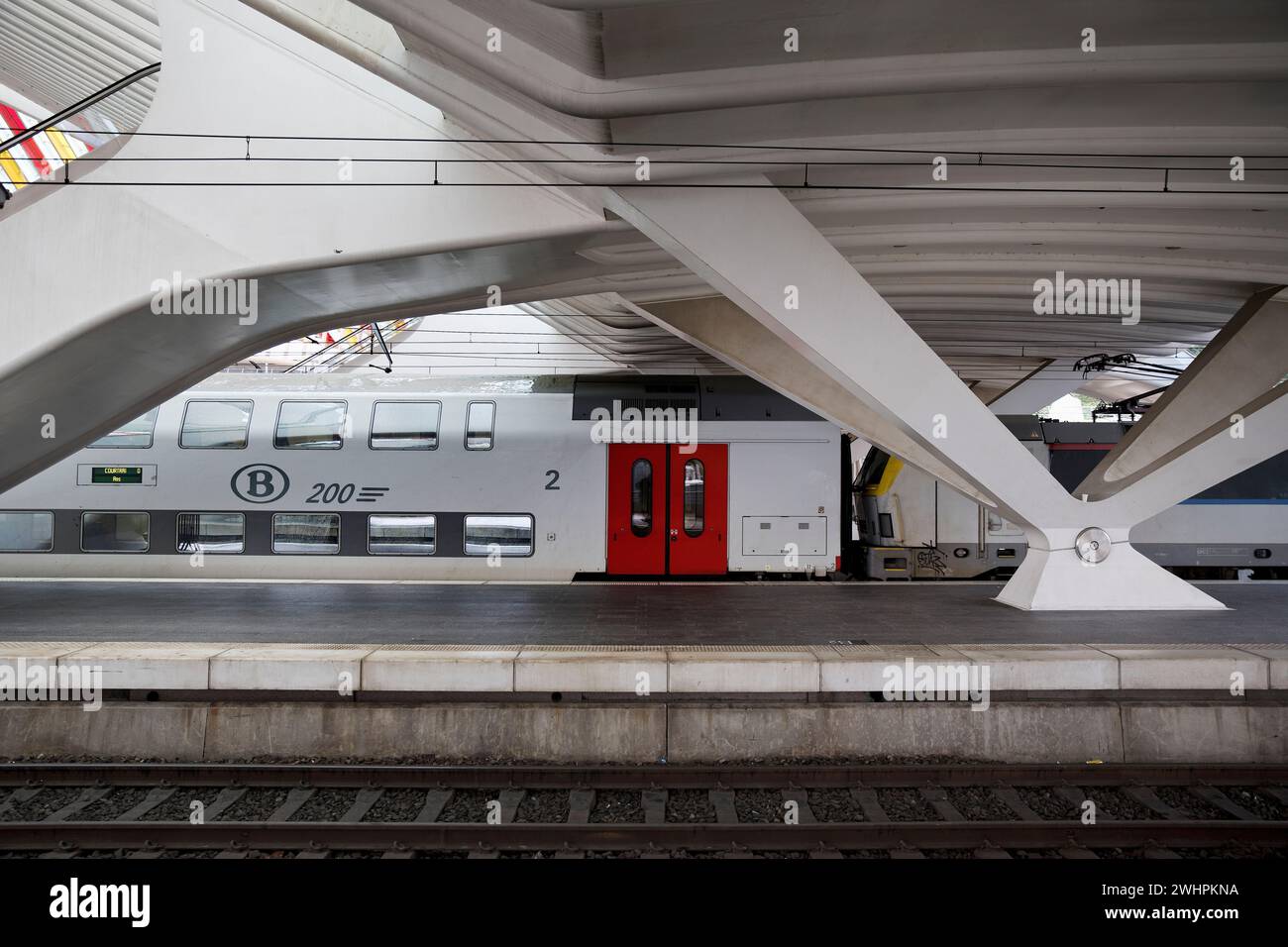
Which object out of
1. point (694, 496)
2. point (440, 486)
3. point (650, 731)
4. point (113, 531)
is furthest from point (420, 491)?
point (650, 731)

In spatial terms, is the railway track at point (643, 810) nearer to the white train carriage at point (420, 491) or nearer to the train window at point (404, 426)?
the white train carriage at point (420, 491)

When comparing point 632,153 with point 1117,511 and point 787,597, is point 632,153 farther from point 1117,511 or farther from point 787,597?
point 1117,511

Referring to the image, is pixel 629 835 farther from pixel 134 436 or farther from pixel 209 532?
pixel 134 436

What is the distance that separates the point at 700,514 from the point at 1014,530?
609 centimetres

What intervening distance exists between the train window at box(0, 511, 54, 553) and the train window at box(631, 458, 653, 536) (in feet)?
32.9

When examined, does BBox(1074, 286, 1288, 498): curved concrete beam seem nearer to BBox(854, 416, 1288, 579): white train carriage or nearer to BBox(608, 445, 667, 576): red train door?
BBox(854, 416, 1288, 579): white train carriage

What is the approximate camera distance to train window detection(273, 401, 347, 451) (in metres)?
12.3

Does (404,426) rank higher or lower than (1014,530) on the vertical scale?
higher

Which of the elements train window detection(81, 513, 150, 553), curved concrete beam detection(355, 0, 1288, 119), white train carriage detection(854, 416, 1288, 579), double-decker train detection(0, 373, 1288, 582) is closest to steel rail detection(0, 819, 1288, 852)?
curved concrete beam detection(355, 0, 1288, 119)

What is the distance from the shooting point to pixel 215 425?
12305mm

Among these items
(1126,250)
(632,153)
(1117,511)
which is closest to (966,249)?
(1126,250)

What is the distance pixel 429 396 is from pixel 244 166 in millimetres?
5489

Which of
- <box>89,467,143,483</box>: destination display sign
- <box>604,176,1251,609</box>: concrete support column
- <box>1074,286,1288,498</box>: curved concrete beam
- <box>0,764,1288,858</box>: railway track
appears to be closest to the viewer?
<box>0,764,1288,858</box>: railway track

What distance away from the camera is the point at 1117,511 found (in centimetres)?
948
